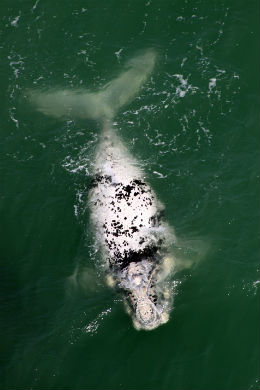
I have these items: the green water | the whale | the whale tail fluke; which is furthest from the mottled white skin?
the whale tail fluke

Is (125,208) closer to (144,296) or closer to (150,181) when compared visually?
(150,181)

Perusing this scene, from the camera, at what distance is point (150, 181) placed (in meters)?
34.5

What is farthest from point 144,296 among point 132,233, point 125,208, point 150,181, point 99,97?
point 99,97

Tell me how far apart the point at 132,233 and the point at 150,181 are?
4.03m

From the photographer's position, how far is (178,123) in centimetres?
3547

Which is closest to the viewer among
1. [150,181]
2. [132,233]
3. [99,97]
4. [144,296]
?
[144,296]

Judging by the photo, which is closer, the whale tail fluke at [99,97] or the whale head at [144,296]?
the whale head at [144,296]

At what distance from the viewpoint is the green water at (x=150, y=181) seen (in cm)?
3022

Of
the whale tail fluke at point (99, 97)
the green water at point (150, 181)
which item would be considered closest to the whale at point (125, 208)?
the whale tail fluke at point (99, 97)

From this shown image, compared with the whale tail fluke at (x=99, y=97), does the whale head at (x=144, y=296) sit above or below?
below

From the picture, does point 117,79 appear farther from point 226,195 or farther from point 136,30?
point 226,195

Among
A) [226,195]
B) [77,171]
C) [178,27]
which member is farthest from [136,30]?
[226,195]

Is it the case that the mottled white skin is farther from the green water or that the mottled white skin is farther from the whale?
the green water

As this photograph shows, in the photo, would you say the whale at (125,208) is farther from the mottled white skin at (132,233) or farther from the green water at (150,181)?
the green water at (150,181)
